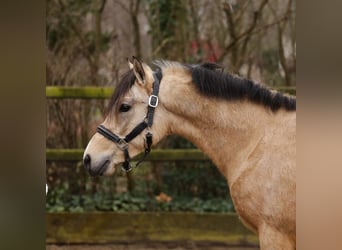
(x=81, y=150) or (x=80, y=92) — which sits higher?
(x=80, y=92)

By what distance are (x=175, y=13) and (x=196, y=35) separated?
0.82 feet

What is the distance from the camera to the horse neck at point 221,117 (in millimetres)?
2604

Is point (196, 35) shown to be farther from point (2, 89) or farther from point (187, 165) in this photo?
point (2, 89)

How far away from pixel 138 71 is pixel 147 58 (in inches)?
57.8

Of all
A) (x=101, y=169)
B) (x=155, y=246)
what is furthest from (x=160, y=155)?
(x=101, y=169)

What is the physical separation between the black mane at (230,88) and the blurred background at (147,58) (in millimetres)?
1378

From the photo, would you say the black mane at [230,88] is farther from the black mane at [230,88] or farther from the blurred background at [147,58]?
the blurred background at [147,58]

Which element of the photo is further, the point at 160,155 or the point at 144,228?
the point at 160,155

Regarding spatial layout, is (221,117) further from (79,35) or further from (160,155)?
(79,35)

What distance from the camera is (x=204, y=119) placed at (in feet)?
8.64

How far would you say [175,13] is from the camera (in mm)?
4188

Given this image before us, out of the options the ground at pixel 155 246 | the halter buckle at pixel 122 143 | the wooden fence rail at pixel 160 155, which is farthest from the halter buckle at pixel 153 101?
the ground at pixel 155 246

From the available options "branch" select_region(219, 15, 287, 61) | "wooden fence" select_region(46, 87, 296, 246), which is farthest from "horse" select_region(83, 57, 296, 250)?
"branch" select_region(219, 15, 287, 61)

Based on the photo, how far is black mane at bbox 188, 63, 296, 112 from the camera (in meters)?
2.62
